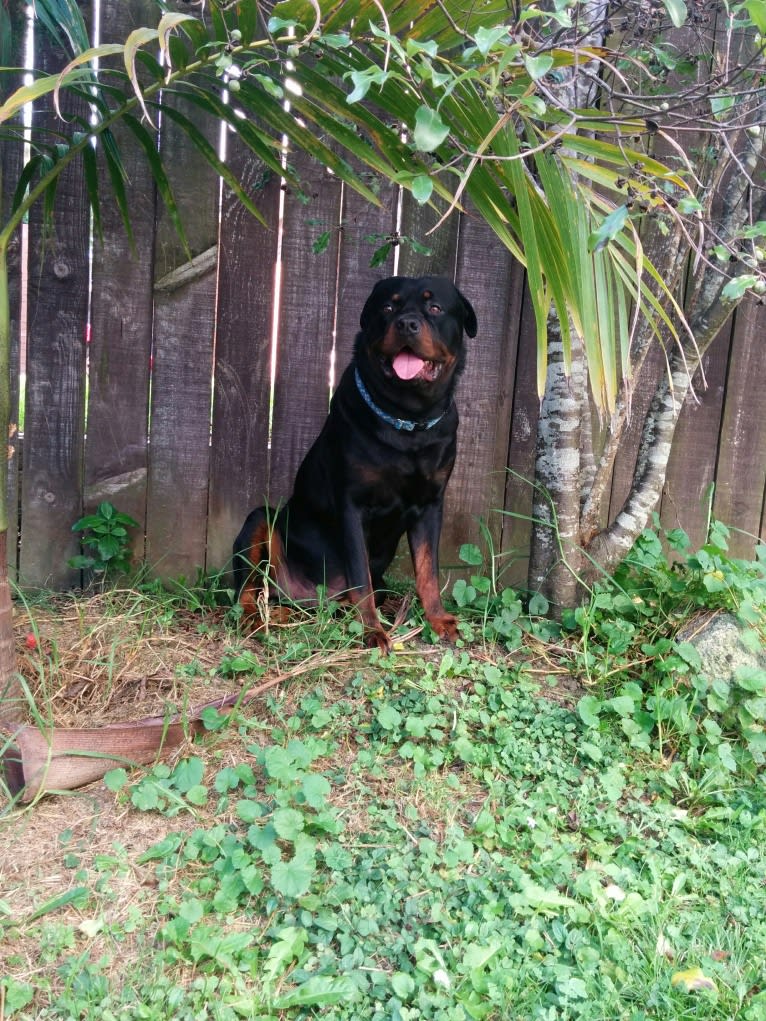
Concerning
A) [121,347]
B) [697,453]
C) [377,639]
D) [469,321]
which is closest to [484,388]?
[469,321]

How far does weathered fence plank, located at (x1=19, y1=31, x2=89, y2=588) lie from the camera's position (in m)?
2.96

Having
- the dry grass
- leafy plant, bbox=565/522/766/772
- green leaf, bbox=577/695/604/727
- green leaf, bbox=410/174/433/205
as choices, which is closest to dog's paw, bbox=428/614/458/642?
the dry grass

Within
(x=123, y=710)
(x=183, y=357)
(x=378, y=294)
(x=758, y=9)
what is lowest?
(x=123, y=710)

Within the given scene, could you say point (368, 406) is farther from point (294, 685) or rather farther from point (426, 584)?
point (294, 685)

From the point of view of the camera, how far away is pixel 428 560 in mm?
2803

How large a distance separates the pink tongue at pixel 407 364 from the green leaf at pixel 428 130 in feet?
5.01

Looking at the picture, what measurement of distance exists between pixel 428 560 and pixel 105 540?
4.02ft

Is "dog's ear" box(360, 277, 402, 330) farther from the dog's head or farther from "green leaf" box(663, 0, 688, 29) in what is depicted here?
"green leaf" box(663, 0, 688, 29)

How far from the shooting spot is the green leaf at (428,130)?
104 cm

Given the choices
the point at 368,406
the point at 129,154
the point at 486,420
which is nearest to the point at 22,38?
the point at 129,154

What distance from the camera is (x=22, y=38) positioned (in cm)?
268

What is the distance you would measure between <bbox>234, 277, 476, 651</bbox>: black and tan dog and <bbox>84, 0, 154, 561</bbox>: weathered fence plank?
0.62m

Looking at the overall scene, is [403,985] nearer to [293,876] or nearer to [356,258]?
[293,876]

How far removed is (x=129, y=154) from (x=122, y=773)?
2.22m
